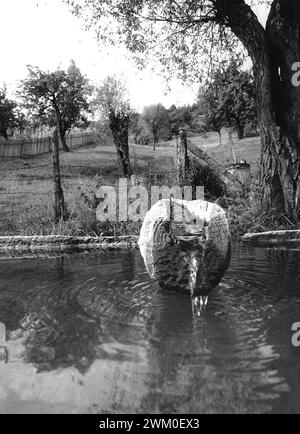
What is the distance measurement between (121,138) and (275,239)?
11.5 m

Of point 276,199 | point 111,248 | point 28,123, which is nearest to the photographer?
point 111,248

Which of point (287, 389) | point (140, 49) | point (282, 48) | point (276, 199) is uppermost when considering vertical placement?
point (140, 49)

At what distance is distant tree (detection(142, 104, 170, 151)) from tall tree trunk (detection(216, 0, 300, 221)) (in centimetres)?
4385

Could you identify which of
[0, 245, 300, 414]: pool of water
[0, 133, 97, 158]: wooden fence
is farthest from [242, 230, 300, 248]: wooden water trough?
[0, 133, 97, 158]: wooden fence

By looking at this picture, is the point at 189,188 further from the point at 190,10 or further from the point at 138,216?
the point at 190,10

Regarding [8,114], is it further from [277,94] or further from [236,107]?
[277,94]

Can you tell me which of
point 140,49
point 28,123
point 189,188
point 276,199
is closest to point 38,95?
point 28,123

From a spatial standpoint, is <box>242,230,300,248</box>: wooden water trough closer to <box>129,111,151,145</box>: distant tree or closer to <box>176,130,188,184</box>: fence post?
<box>176,130,188,184</box>: fence post

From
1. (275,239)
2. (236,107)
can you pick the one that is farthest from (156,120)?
(275,239)

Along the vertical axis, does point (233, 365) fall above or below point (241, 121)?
below

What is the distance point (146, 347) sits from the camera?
3.41 meters

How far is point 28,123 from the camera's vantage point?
40.6m

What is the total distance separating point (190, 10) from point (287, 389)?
11.3 m

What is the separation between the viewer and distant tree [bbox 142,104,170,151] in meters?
54.8
